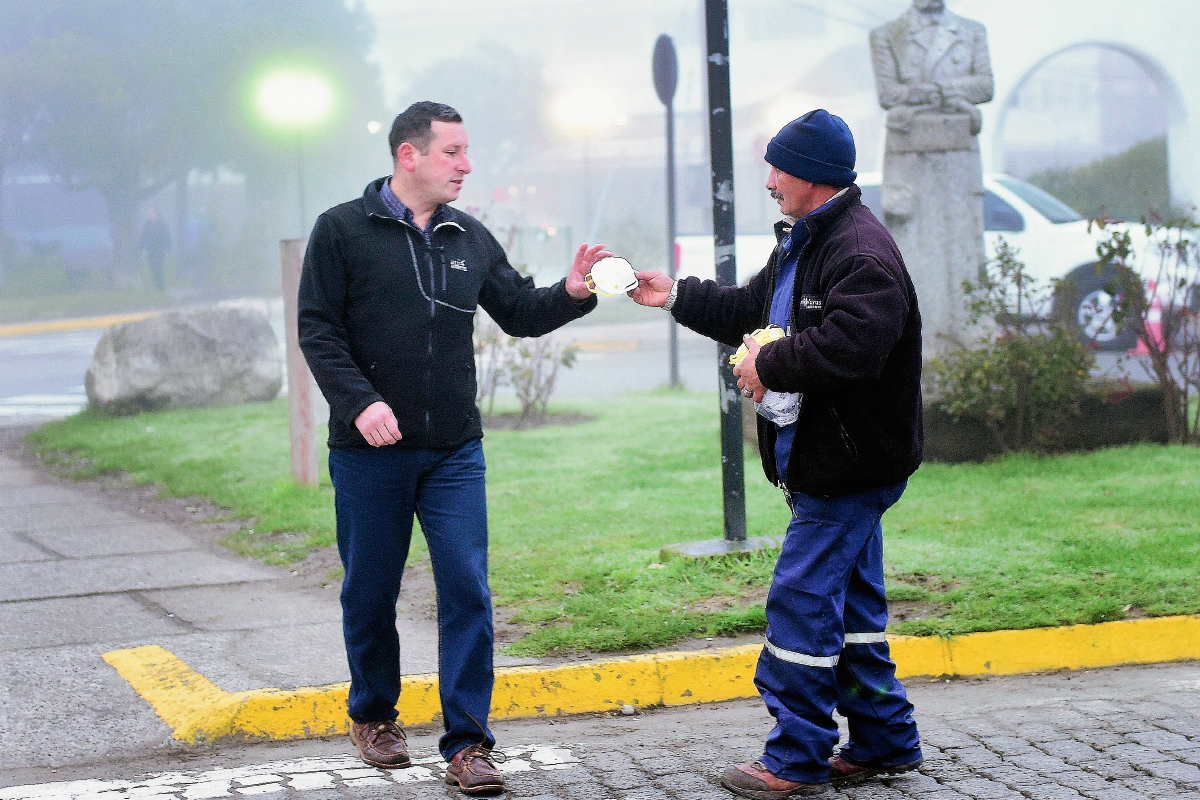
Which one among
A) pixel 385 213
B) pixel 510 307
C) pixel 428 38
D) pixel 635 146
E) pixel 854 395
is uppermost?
pixel 428 38

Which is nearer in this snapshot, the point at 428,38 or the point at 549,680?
the point at 549,680

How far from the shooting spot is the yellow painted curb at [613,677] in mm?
4320

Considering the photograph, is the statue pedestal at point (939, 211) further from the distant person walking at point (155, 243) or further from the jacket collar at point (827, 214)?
the distant person walking at point (155, 243)

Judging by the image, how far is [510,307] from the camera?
4.07 m

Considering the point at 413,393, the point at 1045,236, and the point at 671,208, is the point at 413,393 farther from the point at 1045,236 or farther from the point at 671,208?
the point at 1045,236

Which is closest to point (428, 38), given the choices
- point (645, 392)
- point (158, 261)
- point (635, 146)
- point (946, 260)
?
point (635, 146)

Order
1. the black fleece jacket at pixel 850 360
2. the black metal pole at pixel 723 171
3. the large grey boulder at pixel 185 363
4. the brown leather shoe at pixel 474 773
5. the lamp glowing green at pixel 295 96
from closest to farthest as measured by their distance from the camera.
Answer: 1. the black fleece jacket at pixel 850 360
2. the brown leather shoe at pixel 474 773
3. the black metal pole at pixel 723 171
4. the large grey boulder at pixel 185 363
5. the lamp glowing green at pixel 295 96

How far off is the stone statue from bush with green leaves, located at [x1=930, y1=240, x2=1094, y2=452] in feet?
2.73

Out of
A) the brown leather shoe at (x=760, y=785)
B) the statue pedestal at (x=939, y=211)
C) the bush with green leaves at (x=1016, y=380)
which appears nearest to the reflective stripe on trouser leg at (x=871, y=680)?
the brown leather shoe at (x=760, y=785)

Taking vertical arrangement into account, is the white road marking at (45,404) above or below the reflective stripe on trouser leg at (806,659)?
above

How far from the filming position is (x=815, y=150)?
11.7ft

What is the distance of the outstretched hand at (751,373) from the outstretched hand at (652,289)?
20.3 inches

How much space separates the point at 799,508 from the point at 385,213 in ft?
4.55

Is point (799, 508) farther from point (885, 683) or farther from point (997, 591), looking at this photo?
point (997, 591)
